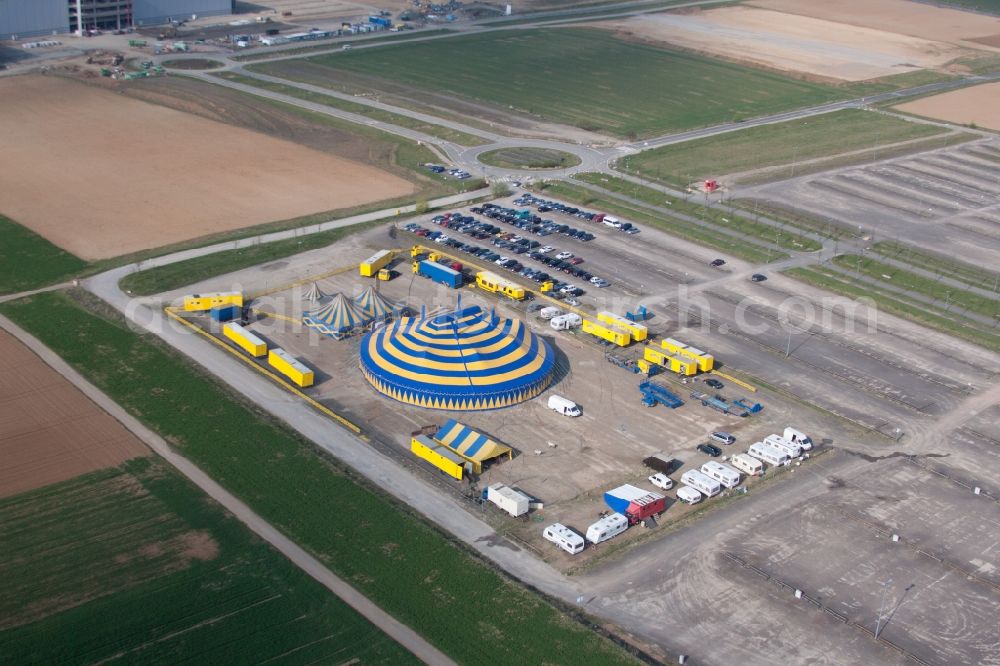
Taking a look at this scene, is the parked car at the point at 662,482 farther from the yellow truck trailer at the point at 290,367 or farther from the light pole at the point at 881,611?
the yellow truck trailer at the point at 290,367

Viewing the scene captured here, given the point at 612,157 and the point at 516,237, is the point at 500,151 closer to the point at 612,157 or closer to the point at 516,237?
the point at 612,157

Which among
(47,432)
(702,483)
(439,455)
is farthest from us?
(47,432)

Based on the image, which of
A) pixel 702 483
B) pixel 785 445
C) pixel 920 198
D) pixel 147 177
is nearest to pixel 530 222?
pixel 147 177

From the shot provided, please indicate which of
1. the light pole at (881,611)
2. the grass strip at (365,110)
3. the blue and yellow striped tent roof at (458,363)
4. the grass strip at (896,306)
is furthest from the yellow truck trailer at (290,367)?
the grass strip at (365,110)

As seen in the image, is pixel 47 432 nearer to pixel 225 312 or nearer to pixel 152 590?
pixel 225 312

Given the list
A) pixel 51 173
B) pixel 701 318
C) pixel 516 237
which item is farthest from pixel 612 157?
pixel 51 173

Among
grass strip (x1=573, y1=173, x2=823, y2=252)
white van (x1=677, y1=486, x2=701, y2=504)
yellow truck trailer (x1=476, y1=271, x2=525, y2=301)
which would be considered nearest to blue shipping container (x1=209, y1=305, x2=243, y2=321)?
yellow truck trailer (x1=476, y1=271, x2=525, y2=301)
